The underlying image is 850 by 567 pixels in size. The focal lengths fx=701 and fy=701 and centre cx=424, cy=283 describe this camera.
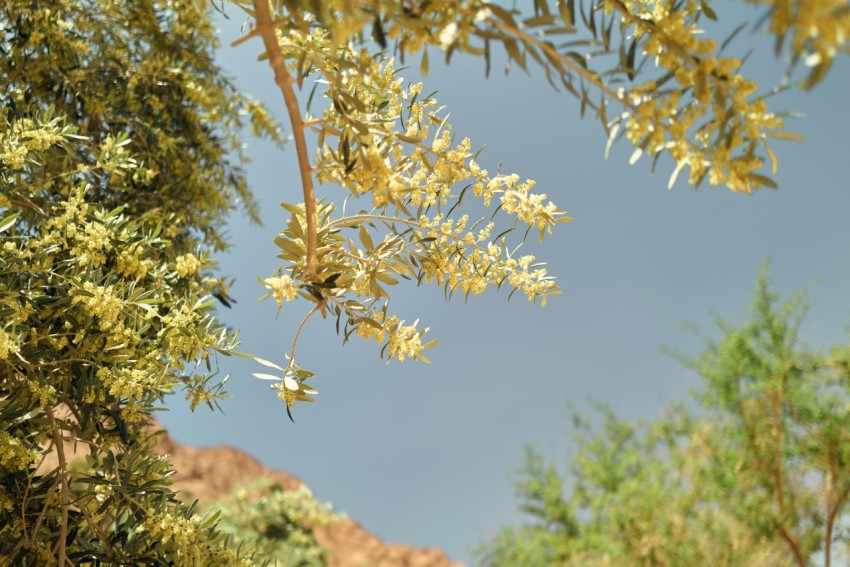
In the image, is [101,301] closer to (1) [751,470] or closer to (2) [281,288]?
(2) [281,288]

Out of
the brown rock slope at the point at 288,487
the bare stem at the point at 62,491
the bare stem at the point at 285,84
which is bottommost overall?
the bare stem at the point at 62,491

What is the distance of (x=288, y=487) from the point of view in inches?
913

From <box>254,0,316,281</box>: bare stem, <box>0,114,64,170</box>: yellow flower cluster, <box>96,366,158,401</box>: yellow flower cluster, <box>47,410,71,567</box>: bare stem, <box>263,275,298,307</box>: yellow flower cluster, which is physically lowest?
<box>47,410,71,567</box>: bare stem

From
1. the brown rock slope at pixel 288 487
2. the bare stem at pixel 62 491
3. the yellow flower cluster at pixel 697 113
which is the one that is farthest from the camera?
the brown rock slope at pixel 288 487

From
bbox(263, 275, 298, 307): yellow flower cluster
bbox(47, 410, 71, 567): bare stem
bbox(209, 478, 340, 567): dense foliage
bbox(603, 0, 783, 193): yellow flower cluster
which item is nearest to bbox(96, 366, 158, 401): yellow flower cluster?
bbox(47, 410, 71, 567): bare stem

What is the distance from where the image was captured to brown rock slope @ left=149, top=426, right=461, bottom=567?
21578 millimetres

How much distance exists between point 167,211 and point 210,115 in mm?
774

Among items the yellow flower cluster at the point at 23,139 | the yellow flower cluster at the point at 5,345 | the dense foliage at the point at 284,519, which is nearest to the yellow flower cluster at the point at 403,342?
the yellow flower cluster at the point at 5,345

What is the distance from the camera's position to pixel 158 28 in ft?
13.9

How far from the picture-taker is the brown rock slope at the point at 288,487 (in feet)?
70.8

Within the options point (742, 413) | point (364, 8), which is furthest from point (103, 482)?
point (742, 413)

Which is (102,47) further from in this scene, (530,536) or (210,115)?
(530,536)

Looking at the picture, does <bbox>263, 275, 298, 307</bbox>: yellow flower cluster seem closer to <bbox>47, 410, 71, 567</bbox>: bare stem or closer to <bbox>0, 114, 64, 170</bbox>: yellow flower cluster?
<bbox>47, 410, 71, 567</bbox>: bare stem

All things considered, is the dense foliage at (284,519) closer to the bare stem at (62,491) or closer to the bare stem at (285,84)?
the bare stem at (62,491)
